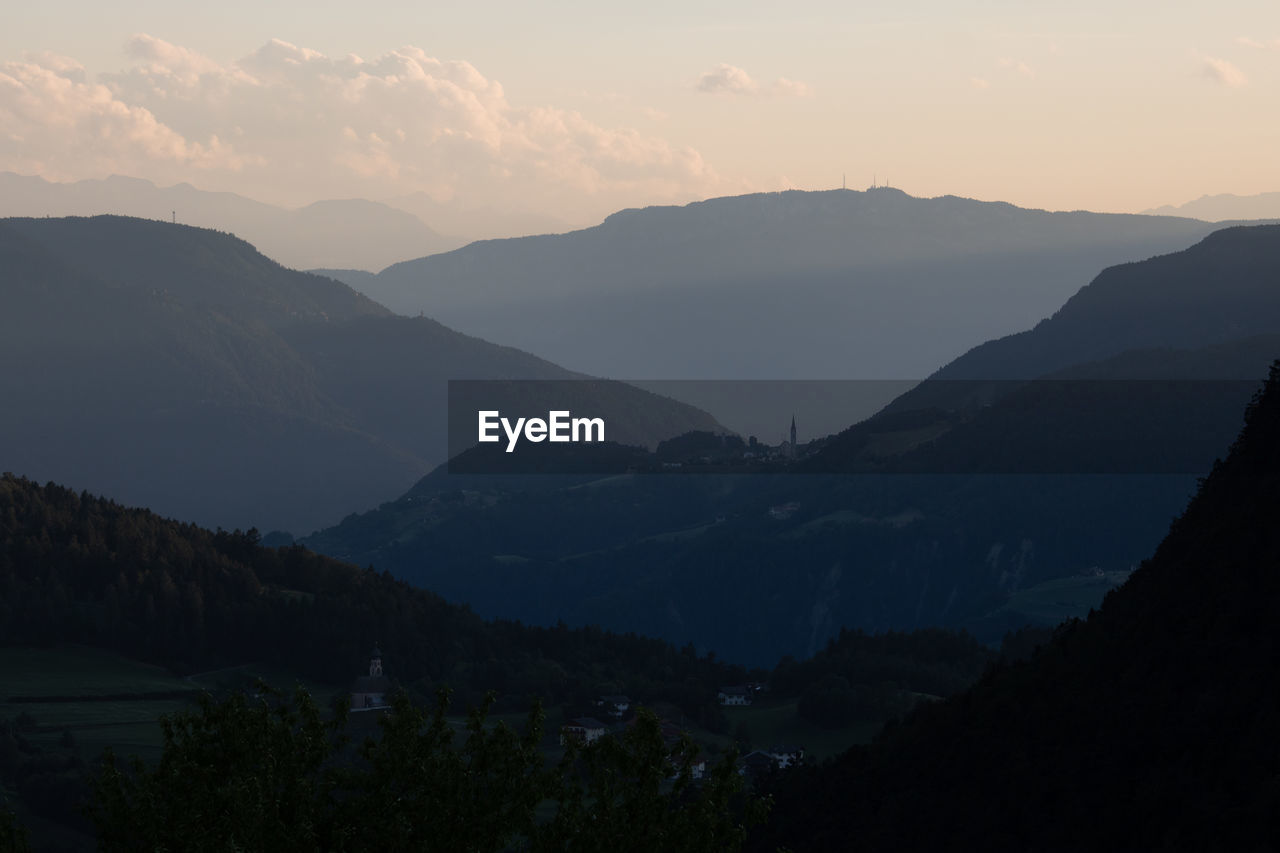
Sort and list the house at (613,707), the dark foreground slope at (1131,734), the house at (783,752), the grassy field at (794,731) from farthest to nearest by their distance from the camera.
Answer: the house at (613,707)
the grassy field at (794,731)
the house at (783,752)
the dark foreground slope at (1131,734)

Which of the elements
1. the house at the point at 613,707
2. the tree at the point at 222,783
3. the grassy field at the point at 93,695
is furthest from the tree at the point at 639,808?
the house at the point at 613,707

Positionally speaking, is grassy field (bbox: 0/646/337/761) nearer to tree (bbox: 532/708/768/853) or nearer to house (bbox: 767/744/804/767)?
house (bbox: 767/744/804/767)

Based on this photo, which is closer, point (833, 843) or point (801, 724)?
point (833, 843)

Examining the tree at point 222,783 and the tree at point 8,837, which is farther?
the tree at point 8,837

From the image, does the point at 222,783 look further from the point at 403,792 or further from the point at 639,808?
the point at 639,808

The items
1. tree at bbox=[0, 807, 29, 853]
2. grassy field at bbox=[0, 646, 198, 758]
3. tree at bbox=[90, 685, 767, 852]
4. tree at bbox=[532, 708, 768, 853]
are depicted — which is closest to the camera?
tree at bbox=[90, 685, 767, 852]

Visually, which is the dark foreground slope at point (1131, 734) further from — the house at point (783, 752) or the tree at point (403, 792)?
the house at point (783, 752)

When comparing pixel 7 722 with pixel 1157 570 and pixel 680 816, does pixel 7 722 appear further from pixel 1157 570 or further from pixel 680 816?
pixel 680 816

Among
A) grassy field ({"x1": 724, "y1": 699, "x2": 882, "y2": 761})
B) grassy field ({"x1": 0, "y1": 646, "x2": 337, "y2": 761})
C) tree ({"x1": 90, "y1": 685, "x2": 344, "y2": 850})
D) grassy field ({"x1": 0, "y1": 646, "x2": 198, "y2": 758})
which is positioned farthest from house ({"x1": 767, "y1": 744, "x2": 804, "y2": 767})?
tree ({"x1": 90, "y1": 685, "x2": 344, "y2": 850})

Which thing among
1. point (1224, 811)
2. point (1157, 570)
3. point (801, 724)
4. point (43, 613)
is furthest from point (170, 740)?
point (43, 613)
